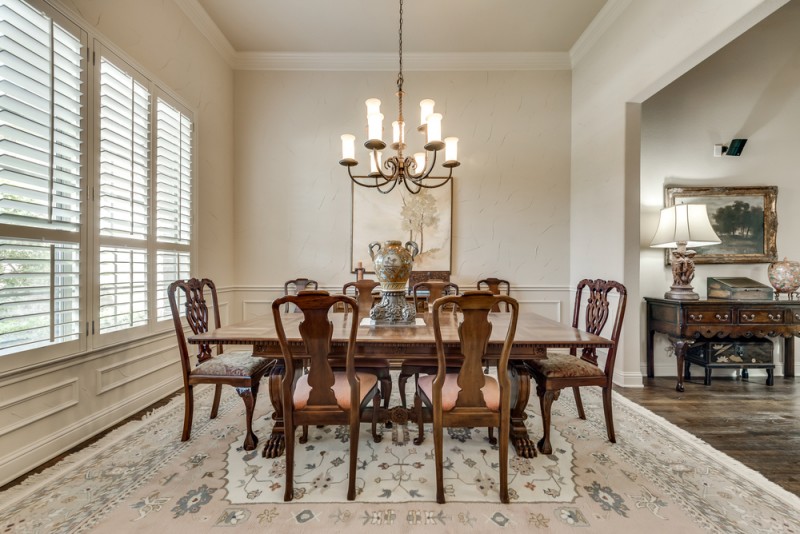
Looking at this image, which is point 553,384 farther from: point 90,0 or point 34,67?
point 90,0

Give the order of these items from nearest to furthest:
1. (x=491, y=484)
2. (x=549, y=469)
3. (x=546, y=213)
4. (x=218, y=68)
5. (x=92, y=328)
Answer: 1. (x=491, y=484)
2. (x=549, y=469)
3. (x=92, y=328)
4. (x=218, y=68)
5. (x=546, y=213)

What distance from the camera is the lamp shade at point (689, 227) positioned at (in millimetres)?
2926

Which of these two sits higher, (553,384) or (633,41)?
(633,41)

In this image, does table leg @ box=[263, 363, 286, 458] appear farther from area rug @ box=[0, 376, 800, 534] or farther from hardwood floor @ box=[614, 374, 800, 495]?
hardwood floor @ box=[614, 374, 800, 495]

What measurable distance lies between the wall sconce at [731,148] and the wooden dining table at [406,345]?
2.88 meters

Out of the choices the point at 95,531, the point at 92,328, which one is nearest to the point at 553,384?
the point at 95,531

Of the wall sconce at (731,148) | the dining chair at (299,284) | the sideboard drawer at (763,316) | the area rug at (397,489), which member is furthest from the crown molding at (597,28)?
the dining chair at (299,284)

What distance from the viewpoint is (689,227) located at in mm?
2947

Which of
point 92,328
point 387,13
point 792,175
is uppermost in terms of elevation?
point 387,13

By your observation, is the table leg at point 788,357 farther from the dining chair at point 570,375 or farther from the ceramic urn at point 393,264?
the ceramic urn at point 393,264

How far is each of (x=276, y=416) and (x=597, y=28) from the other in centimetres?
456

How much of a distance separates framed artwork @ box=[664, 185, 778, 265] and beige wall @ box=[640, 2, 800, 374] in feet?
0.27

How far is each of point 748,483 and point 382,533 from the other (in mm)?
1845

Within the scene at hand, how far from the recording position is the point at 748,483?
5.36 ft
